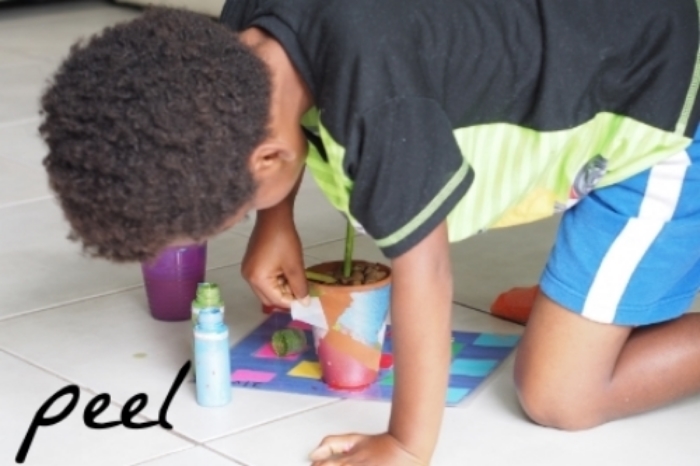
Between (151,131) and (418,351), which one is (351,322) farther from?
(151,131)

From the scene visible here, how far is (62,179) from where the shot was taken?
115 centimetres

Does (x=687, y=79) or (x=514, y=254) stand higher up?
(x=687, y=79)

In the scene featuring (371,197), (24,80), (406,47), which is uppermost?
(406,47)

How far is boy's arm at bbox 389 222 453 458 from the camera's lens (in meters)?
1.27

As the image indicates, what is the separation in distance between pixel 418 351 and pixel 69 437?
422 millimetres

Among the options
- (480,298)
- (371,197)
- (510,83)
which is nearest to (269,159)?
(371,197)

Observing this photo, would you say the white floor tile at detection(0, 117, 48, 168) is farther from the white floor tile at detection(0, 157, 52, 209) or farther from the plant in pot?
the plant in pot

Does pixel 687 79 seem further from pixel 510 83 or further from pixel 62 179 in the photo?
pixel 62 179

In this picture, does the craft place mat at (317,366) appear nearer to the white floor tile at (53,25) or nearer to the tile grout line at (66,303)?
the tile grout line at (66,303)

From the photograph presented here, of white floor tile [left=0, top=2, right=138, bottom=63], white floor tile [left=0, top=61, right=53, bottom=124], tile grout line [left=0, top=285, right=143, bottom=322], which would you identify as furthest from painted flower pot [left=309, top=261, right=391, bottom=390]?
white floor tile [left=0, top=2, right=138, bottom=63]

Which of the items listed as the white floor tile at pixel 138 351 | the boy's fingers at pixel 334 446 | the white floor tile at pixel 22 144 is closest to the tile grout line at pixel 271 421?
the white floor tile at pixel 138 351

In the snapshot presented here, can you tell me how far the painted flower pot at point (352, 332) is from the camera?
1.51m

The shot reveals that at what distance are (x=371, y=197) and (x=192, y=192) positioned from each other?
0.54ft

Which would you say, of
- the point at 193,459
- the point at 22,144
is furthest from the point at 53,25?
the point at 193,459
